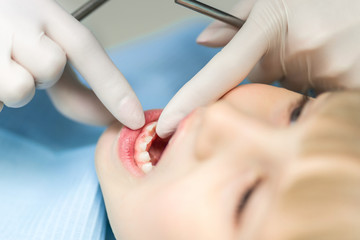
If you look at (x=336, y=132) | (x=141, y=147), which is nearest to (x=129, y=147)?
(x=141, y=147)

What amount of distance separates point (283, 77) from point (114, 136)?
500mm

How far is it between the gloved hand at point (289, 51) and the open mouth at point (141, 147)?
0.06 meters

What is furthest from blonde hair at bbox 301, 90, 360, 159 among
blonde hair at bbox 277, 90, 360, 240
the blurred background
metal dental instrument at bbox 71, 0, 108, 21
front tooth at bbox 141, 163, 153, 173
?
the blurred background

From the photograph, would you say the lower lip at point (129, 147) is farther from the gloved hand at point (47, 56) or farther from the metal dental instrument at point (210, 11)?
the metal dental instrument at point (210, 11)

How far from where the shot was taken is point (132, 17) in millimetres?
1752

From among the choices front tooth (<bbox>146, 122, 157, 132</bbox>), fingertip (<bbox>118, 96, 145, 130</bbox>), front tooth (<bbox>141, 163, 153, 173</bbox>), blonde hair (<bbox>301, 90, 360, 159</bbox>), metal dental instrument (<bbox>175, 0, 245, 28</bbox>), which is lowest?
front tooth (<bbox>141, 163, 153, 173</bbox>)

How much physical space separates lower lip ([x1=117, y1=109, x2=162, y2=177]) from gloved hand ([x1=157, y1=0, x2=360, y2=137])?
0.23 ft

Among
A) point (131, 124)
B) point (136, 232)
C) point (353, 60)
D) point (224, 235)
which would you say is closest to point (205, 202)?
point (224, 235)

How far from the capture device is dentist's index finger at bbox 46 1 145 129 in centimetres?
75

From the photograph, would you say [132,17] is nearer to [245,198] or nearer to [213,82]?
[213,82]

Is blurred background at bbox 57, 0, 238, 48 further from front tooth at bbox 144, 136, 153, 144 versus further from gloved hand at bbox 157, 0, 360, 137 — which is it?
front tooth at bbox 144, 136, 153, 144

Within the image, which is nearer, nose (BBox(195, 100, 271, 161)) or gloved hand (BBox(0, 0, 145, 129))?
nose (BBox(195, 100, 271, 161))

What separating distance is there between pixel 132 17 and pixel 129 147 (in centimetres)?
112

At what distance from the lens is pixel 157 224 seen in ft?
1.95
